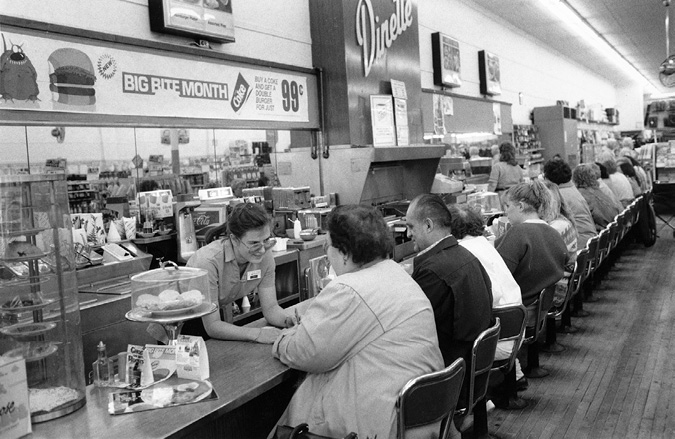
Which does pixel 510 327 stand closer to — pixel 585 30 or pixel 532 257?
pixel 532 257

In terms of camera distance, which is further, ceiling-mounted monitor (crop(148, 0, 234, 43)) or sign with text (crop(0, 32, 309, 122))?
ceiling-mounted monitor (crop(148, 0, 234, 43))

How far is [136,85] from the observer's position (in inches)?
172

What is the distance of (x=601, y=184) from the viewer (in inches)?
315

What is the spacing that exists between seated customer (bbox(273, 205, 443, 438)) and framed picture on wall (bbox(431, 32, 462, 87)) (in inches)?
274

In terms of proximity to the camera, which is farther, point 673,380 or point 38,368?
point 673,380

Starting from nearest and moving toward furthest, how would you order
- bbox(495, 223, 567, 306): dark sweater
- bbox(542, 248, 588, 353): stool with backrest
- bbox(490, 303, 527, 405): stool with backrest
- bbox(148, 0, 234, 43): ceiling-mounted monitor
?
bbox(490, 303, 527, 405): stool with backrest, bbox(495, 223, 567, 306): dark sweater, bbox(148, 0, 234, 43): ceiling-mounted monitor, bbox(542, 248, 588, 353): stool with backrest

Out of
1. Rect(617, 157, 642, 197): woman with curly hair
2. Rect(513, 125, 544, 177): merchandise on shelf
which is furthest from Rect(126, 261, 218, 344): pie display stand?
Rect(513, 125, 544, 177): merchandise on shelf

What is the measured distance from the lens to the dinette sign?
21.2ft

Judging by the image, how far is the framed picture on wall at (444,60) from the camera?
8914 millimetres

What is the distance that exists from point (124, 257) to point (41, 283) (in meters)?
1.69

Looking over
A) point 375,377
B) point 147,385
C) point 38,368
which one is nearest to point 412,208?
point 375,377

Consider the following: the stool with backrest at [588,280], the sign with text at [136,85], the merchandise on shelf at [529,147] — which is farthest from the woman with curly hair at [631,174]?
the sign with text at [136,85]

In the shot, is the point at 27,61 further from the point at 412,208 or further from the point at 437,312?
the point at 437,312

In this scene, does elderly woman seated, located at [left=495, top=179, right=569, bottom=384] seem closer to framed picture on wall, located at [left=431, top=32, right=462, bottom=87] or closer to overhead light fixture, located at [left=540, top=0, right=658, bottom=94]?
framed picture on wall, located at [left=431, top=32, right=462, bottom=87]
